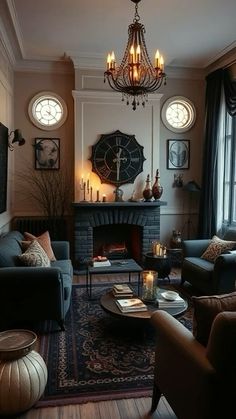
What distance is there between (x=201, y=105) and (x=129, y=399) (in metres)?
5.08

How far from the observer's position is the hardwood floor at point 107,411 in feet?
6.98

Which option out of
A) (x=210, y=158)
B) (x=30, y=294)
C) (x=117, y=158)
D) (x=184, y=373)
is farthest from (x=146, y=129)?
(x=184, y=373)

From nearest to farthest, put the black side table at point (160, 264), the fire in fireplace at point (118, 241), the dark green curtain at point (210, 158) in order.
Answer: the black side table at point (160, 264) < the dark green curtain at point (210, 158) < the fire in fireplace at point (118, 241)

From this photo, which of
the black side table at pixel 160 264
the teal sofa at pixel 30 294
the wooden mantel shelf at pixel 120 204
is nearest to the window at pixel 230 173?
the wooden mantel shelf at pixel 120 204

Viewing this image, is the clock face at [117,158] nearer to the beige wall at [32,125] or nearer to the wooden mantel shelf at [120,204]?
the wooden mantel shelf at [120,204]

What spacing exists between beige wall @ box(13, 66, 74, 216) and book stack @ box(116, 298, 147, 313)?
120 inches

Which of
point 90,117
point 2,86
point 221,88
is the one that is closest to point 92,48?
point 90,117

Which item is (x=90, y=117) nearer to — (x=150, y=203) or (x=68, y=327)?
(x=150, y=203)

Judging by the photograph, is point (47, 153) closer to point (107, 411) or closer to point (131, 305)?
point (131, 305)

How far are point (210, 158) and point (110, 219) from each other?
6.21 feet

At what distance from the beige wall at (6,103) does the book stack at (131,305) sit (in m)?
2.16

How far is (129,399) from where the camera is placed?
2301 millimetres

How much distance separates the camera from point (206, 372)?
1567 mm

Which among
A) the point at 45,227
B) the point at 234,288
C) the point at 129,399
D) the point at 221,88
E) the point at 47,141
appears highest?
the point at 221,88
